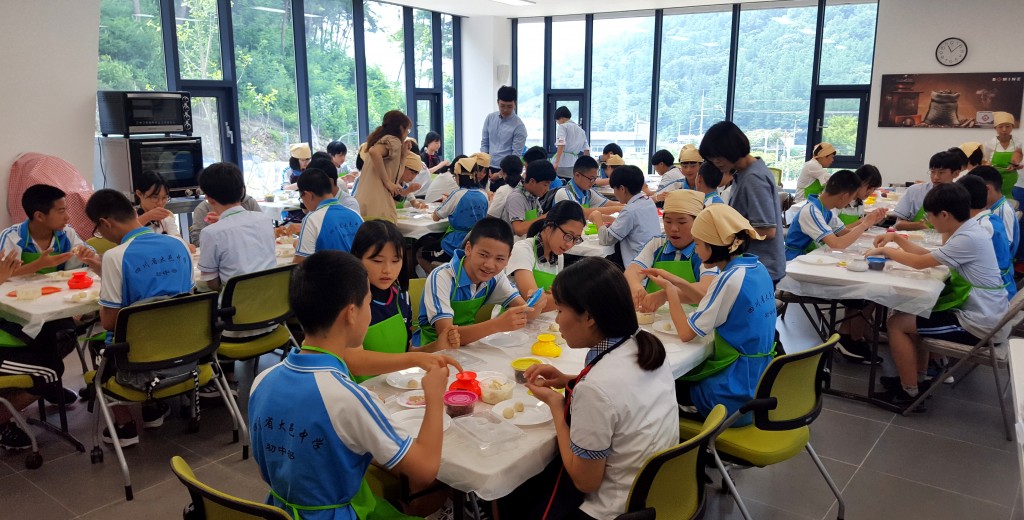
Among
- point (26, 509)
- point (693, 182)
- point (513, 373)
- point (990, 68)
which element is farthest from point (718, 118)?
point (26, 509)

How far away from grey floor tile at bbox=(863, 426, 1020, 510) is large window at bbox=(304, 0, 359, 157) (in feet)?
27.4

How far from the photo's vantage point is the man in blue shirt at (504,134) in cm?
928

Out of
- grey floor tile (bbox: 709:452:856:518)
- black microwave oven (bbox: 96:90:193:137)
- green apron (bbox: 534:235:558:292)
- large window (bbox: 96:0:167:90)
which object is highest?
large window (bbox: 96:0:167:90)

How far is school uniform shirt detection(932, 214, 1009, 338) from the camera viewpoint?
13.6ft

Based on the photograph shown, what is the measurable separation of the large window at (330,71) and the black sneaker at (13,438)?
22.1ft

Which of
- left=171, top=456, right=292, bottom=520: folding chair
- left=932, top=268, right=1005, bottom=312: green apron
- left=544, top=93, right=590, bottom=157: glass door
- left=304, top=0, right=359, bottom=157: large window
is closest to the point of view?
left=171, top=456, right=292, bottom=520: folding chair

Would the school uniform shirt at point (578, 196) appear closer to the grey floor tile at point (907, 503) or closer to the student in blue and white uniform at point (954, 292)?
the student in blue and white uniform at point (954, 292)

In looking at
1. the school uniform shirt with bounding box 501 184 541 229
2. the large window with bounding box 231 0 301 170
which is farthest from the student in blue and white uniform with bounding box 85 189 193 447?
the large window with bounding box 231 0 301 170

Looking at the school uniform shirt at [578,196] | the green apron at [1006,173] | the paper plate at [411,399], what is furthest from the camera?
the green apron at [1006,173]

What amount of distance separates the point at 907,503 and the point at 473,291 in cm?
228

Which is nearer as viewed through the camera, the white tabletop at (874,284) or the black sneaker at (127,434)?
the black sneaker at (127,434)

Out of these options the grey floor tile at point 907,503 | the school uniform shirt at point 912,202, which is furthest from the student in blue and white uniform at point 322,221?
the school uniform shirt at point 912,202

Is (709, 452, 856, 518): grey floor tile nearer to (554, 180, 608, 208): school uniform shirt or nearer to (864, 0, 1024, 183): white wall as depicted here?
(554, 180, 608, 208): school uniform shirt

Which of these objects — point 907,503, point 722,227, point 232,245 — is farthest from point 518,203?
point 907,503
